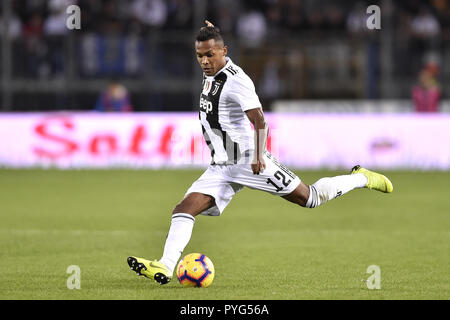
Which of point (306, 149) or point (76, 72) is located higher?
point (76, 72)

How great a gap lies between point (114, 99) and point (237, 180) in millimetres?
12787

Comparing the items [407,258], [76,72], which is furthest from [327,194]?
[76,72]

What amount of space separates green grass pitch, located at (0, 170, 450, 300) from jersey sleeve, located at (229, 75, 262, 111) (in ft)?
4.87

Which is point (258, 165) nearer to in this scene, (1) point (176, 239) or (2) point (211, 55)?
(1) point (176, 239)

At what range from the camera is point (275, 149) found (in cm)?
1948

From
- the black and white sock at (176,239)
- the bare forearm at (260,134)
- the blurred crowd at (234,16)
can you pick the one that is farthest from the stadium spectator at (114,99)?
the bare forearm at (260,134)

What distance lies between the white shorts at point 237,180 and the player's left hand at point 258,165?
0.30m

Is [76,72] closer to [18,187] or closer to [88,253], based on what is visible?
[18,187]

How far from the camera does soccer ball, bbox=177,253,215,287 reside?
8000 mm

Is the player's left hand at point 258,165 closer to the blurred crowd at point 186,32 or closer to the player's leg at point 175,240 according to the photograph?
the player's leg at point 175,240

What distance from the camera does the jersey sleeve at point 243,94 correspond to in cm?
800

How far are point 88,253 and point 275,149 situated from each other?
973 centimetres

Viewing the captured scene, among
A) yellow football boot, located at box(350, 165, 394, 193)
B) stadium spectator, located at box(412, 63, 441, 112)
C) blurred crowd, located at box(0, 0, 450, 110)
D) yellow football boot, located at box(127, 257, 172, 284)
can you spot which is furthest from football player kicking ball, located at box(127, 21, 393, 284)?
blurred crowd, located at box(0, 0, 450, 110)
